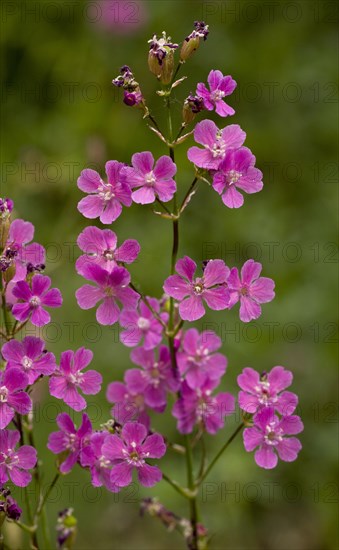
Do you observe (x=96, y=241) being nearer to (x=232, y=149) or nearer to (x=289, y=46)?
(x=232, y=149)

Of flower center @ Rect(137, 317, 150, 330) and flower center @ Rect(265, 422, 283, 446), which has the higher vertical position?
flower center @ Rect(137, 317, 150, 330)

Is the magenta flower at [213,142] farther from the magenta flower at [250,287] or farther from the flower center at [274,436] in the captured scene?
the flower center at [274,436]

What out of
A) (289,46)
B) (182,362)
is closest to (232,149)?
(182,362)

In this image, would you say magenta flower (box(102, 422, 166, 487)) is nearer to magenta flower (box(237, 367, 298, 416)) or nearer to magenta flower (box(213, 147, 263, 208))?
magenta flower (box(237, 367, 298, 416))

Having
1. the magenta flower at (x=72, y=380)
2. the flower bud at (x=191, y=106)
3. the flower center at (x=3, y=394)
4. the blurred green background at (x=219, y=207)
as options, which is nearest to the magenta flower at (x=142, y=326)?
the magenta flower at (x=72, y=380)

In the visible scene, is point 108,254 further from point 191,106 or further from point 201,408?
point 201,408

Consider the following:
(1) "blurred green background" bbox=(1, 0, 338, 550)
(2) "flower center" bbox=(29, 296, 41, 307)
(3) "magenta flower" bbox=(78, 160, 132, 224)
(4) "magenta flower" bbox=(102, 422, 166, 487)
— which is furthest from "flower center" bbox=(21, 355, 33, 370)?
(1) "blurred green background" bbox=(1, 0, 338, 550)

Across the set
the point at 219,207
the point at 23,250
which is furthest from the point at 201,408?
the point at 219,207
